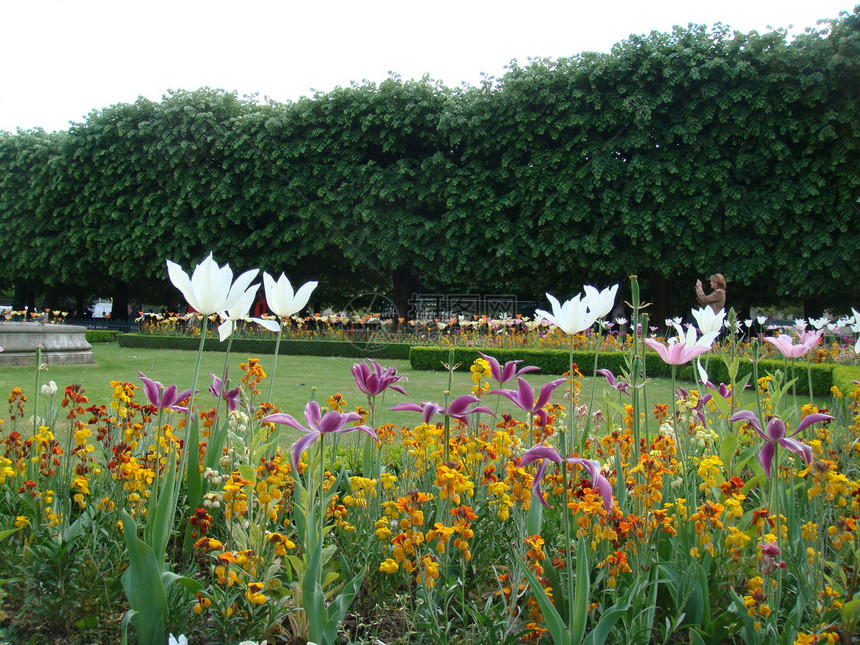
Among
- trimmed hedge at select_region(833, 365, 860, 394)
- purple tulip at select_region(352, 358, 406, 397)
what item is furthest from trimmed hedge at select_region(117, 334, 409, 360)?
purple tulip at select_region(352, 358, 406, 397)

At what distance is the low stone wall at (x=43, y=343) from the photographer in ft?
33.4

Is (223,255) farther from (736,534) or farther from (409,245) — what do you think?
(736,534)

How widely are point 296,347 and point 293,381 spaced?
6.19 m

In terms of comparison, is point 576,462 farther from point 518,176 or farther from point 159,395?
point 518,176

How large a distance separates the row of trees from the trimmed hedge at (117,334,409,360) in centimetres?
396

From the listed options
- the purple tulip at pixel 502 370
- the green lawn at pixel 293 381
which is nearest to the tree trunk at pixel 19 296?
the green lawn at pixel 293 381

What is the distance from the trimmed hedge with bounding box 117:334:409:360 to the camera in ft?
45.6

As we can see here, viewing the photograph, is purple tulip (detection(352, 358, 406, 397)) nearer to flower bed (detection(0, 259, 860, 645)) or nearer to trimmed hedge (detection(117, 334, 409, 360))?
flower bed (detection(0, 259, 860, 645))

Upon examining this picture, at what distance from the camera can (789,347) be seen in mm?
2600

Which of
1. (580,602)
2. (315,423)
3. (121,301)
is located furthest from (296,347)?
(121,301)

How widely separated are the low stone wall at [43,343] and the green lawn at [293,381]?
346 millimetres

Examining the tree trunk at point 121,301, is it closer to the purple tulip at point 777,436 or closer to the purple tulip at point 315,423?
the purple tulip at point 315,423

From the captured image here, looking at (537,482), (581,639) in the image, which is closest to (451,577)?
(581,639)

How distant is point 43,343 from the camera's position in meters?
10.6
